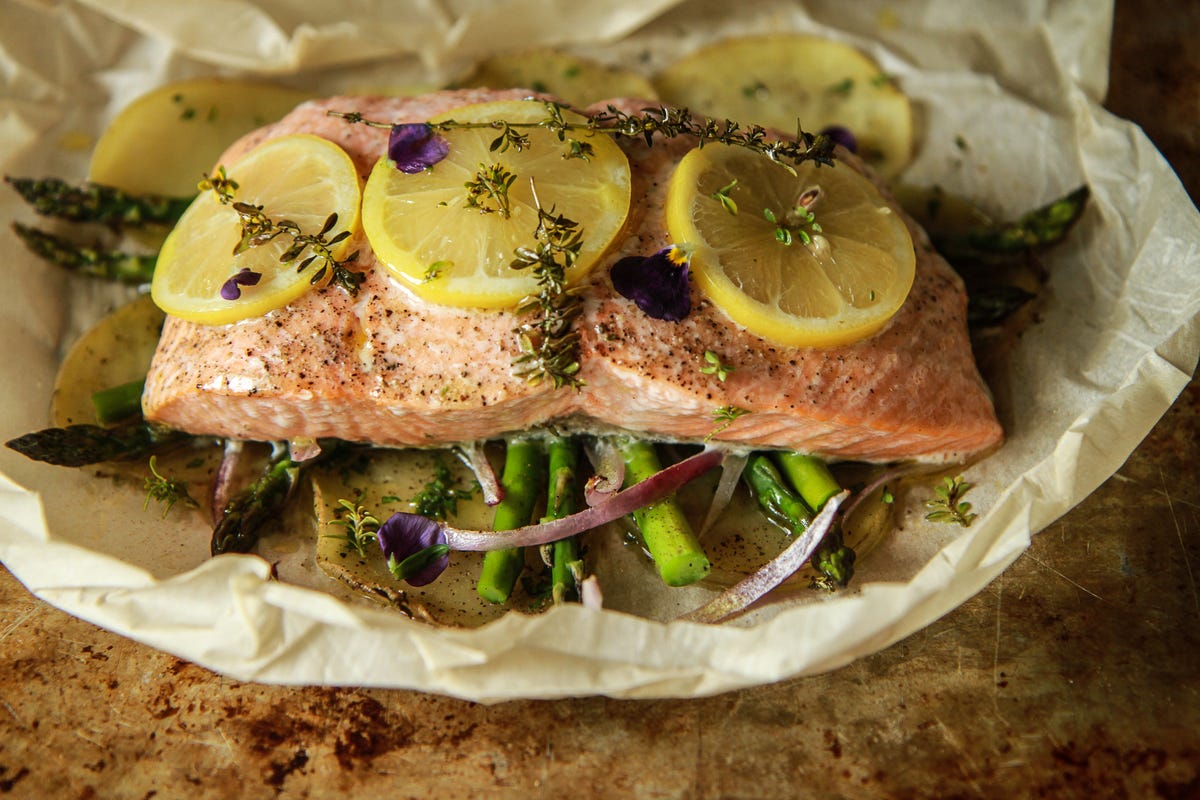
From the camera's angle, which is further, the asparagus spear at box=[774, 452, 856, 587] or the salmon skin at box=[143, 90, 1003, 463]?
the asparagus spear at box=[774, 452, 856, 587]

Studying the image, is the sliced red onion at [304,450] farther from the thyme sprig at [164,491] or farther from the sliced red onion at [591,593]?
the sliced red onion at [591,593]

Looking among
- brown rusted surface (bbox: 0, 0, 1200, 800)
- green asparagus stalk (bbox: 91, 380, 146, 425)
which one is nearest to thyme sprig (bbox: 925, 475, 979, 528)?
brown rusted surface (bbox: 0, 0, 1200, 800)

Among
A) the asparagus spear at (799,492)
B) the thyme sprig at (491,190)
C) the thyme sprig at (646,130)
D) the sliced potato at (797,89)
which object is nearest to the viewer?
the thyme sprig at (491,190)

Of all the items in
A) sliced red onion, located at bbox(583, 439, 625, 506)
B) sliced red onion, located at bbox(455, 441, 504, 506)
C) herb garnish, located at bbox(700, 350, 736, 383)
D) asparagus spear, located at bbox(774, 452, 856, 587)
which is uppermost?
herb garnish, located at bbox(700, 350, 736, 383)

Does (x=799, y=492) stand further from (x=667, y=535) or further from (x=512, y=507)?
(x=512, y=507)

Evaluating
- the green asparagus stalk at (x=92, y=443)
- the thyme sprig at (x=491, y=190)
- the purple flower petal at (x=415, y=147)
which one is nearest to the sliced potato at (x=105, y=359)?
the green asparagus stalk at (x=92, y=443)

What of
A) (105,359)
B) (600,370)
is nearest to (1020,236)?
(600,370)

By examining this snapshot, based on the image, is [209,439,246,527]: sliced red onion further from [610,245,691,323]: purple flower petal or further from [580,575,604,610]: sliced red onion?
[610,245,691,323]: purple flower petal
